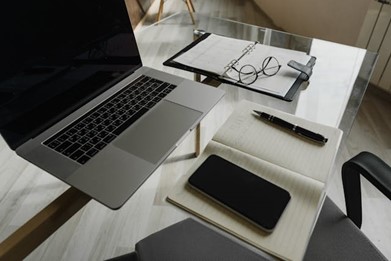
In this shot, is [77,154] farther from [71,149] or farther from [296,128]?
[296,128]

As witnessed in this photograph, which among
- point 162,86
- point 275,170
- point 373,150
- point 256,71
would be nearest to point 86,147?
point 162,86

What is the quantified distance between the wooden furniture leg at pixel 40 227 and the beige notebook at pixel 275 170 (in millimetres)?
181

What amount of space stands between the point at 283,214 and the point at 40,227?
1.37 ft

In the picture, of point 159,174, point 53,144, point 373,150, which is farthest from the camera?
point 373,150

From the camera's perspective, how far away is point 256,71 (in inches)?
32.4

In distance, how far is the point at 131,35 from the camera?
716mm

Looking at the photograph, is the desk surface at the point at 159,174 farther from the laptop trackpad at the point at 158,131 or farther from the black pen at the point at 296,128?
the laptop trackpad at the point at 158,131

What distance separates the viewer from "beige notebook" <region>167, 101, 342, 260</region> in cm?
44

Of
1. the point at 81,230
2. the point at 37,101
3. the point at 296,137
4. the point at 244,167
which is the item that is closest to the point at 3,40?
the point at 37,101

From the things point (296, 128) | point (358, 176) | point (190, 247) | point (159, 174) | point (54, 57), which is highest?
point (54, 57)

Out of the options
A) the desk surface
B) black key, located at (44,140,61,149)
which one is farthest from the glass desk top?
black key, located at (44,140,61,149)

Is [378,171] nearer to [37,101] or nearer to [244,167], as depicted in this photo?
[244,167]

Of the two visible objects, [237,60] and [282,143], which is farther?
[237,60]

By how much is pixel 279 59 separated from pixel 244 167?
49 centimetres
